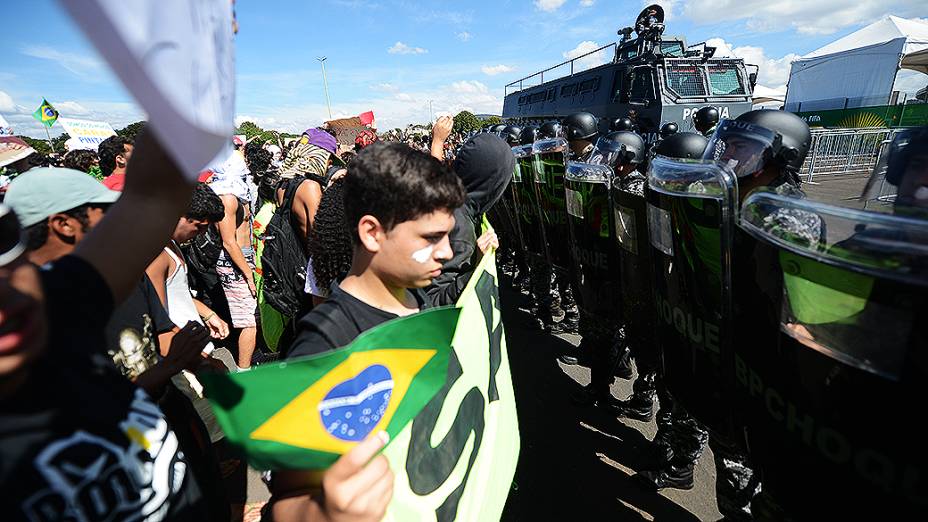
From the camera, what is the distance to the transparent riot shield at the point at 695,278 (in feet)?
4.79

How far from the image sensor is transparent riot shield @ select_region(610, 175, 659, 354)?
2.29 m

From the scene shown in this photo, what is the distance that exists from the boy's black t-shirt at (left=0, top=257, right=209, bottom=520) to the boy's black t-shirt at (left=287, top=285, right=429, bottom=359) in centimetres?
34

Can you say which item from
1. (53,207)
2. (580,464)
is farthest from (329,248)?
(580,464)

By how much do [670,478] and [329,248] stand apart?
243cm

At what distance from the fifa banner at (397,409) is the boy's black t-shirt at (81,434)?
223 mm

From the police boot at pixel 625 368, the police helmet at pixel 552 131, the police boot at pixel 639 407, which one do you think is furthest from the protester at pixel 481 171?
the police helmet at pixel 552 131

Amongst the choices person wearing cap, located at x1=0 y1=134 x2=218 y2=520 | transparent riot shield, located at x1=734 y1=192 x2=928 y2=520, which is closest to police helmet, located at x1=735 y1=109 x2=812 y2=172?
transparent riot shield, located at x1=734 y1=192 x2=928 y2=520

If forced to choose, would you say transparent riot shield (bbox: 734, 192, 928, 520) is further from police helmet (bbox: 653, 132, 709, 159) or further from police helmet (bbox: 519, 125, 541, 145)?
police helmet (bbox: 519, 125, 541, 145)

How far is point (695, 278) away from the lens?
1607 millimetres

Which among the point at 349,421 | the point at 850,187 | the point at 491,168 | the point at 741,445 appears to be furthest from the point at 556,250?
the point at 850,187

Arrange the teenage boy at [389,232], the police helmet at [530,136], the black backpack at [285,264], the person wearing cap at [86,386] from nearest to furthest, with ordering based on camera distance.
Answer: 1. the person wearing cap at [86,386]
2. the teenage boy at [389,232]
3. the black backpack at [285,264]
4. the police helmet at [530,136]

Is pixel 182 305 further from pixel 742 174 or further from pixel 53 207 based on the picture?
pixel 742 174

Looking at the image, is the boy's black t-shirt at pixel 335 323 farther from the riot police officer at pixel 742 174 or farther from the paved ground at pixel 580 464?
the paved ground at pixel 580 464

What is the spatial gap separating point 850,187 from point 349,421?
15.7m
